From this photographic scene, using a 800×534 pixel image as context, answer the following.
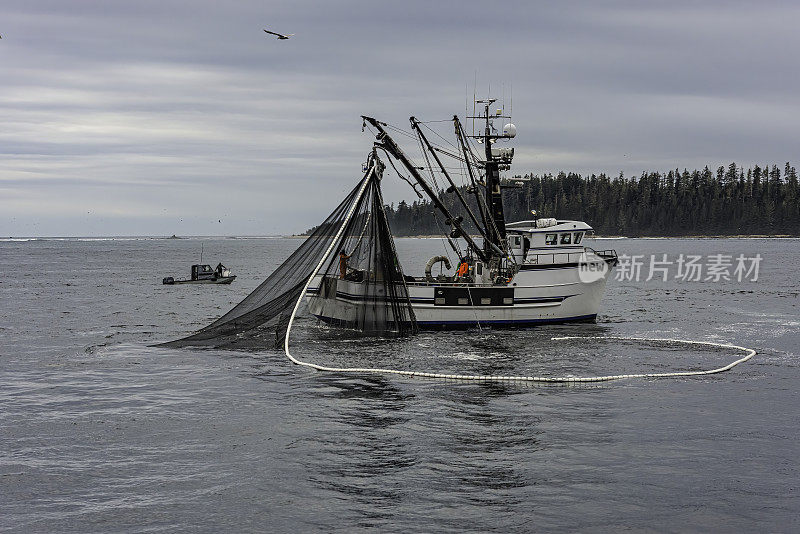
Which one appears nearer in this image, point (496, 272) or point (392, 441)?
point (392, 441)

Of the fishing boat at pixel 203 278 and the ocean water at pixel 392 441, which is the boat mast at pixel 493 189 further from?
the fishing boat at pixel 203 278

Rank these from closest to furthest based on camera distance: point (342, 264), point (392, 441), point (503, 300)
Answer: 1. point (392, 441)
2. point (342, 264)
3. point (503, 300)

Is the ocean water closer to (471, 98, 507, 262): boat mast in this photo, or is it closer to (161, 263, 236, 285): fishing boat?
(471, 98, 507, 262): boat mast

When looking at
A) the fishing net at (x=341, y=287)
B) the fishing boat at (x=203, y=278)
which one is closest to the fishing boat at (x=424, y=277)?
the fishing net at (x=341, y=287)

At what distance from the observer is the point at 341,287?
119 feet

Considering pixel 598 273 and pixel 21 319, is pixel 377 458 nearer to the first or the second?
pixel 598 273

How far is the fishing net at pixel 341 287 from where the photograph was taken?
3009 centimetres

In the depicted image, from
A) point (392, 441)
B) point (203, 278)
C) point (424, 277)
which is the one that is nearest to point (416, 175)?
point (424, 277)

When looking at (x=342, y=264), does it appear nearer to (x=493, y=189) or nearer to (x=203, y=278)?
(x=493, y=189)

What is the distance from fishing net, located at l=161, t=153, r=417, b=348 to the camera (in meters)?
30.1

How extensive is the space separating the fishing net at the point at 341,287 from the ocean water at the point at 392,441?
1039mm

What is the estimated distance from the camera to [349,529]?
1373 cm

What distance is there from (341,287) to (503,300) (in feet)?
29.8

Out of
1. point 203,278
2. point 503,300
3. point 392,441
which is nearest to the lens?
point 392,441
